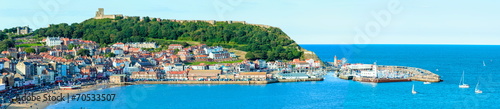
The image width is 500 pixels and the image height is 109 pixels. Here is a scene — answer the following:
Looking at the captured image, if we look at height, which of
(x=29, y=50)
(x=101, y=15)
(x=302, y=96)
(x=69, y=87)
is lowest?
(x=302, y=96)

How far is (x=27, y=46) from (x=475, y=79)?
4256 centimetres

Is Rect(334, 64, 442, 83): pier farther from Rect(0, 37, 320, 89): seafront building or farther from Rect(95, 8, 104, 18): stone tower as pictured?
Rect(95, 8, 104, 18): stone tower

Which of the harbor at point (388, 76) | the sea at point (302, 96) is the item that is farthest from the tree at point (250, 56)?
the sea at point (302, 96)

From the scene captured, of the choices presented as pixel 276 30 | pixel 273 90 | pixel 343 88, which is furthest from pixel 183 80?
pixel 276 30

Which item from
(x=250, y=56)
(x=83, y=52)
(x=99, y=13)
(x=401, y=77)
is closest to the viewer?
(x=401, y=77)

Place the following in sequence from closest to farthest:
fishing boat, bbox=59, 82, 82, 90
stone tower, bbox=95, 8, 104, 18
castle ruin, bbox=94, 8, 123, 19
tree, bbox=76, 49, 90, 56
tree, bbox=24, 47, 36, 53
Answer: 1. fishing boat, bbox=59, 82, 82, 90
2. tree, bbox=24, 47, 36, 53
3. tree, bbox=76, 49, 90, 56
4. castle ruin, bbox=94, 8, 123, 19
5. stone tower, bbox=95, 8, 104, 18

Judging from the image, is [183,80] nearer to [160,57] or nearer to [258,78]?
[258,78]

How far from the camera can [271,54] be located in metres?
57.7

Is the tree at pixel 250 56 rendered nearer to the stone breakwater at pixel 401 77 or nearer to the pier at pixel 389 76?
the pier at pixel 389 76

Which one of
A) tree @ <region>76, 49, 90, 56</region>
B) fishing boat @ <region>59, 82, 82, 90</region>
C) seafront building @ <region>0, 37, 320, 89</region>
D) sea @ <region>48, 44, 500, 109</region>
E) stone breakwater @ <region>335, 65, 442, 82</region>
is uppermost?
tree @ <region>76, 49, 90, 56</region>

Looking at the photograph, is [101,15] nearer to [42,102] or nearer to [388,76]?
[388,76]

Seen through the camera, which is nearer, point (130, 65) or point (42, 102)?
point (42, 102)

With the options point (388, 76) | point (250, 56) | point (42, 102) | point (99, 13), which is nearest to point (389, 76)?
point (388, 76)

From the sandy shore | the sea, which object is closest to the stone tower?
the sea
